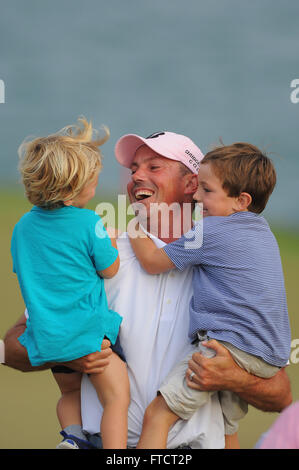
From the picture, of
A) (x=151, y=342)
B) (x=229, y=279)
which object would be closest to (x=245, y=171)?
(x=229, y=279)

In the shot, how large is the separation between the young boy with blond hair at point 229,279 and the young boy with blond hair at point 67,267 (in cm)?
17

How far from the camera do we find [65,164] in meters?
2.40

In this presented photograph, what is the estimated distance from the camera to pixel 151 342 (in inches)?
101

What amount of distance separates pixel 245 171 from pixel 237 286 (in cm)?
43

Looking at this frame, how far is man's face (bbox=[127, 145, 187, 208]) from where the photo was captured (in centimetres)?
286

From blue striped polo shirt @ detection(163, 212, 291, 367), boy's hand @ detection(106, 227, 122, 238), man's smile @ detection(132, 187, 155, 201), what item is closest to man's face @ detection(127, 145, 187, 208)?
man's smile @ detection(132, 187, 155, 201)

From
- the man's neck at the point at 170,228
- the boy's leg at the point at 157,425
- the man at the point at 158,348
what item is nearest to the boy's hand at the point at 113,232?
the man at the point at 158,348

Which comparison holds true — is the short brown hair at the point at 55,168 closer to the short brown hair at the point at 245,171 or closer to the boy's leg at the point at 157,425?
the short brown hair at the point at 245,171

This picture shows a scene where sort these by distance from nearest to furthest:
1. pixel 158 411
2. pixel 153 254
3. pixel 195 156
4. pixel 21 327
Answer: pixel 158 411 < pixel 153 254 < pixel 21 327 < pixel 195 156

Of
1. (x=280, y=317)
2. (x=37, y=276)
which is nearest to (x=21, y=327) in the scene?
(x=37, y=276)

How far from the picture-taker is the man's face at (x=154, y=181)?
2855 mm

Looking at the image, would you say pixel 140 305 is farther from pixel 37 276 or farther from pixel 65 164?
pixel 65 164

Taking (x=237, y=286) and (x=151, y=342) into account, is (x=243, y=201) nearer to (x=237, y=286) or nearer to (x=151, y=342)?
(x=237, y=286)
